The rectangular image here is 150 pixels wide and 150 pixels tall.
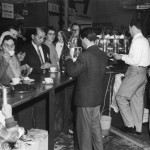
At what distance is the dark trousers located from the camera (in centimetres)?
344

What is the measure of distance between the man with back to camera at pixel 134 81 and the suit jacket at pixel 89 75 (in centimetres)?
101

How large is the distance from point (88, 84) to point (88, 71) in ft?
0.54

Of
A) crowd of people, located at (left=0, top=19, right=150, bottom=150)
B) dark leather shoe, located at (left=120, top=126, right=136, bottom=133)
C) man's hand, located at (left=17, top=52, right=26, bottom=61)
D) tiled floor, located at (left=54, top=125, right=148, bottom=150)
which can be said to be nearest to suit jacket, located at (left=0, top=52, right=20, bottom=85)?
crowd of people, located at (left=0, top=19, right=150, bottom=150)

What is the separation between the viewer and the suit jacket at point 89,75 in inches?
127

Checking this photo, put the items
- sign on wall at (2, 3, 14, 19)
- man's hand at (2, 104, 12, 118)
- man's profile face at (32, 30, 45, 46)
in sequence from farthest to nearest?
1. sign on wall at (2, 3, 14, 19)
2. man's profile face at (32, 30, 45, 46)
3. man's hand at (2, 104, 12, 118)

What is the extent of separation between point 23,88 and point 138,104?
91.5 inches

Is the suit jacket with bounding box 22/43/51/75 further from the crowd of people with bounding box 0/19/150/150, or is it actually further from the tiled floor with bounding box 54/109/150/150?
the tiled floor with bounding box 54/109/150/150

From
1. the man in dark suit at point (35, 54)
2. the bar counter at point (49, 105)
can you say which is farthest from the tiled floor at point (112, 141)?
the man in dark suit at point (35, 54)

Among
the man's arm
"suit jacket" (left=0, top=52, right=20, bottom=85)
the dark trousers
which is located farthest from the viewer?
the dark trousers

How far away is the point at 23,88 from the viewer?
3107 mm

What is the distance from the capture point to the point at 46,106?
402cm

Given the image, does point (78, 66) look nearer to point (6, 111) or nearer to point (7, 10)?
point (6, 111)

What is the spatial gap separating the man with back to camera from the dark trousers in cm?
107

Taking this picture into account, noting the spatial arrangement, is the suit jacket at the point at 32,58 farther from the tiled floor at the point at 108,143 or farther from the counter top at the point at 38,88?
the tiled floor at the point at 108,143
